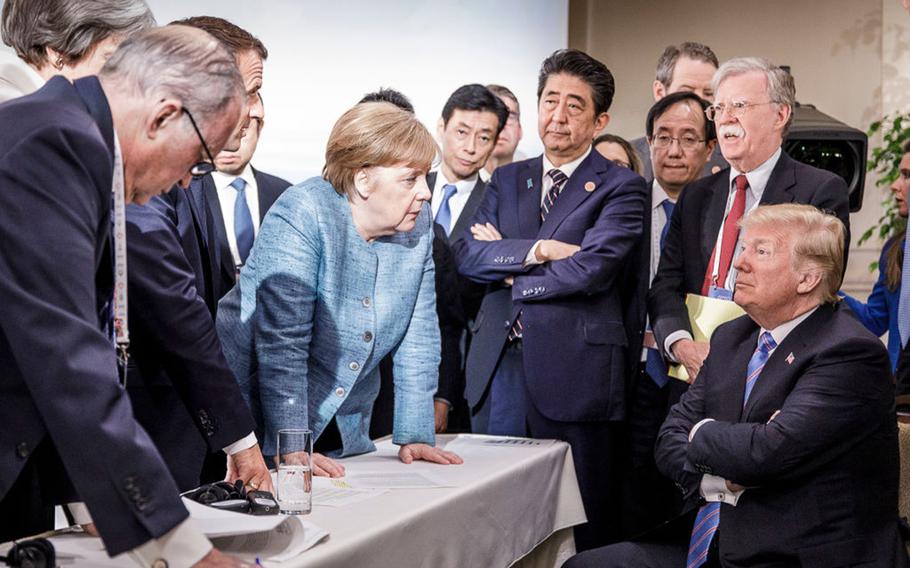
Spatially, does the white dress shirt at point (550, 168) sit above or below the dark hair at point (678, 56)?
below

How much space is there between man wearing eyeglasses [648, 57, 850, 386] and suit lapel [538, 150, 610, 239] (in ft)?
0.90

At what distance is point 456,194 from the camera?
3.91 metres

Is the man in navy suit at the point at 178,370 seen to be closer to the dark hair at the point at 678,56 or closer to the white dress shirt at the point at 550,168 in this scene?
the white dress shirt at the point at 550,168

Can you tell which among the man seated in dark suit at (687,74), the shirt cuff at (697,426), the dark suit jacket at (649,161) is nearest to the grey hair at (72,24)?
the shirt cuff at (697,426)

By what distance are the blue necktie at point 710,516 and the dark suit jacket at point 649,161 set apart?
1.36 meters

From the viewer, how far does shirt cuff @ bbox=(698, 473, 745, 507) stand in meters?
2.31

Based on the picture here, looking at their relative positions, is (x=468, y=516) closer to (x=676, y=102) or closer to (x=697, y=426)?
(x=697, y=426)

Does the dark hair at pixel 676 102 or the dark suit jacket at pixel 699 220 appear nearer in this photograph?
the dark suit jacket at pixel 699 220

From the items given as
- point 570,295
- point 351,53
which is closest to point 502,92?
point 351,53

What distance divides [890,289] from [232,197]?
8.74 ft

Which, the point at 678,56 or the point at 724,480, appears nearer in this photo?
the point at 724,480

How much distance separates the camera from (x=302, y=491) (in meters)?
1.80

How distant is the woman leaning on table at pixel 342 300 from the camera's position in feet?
7.27

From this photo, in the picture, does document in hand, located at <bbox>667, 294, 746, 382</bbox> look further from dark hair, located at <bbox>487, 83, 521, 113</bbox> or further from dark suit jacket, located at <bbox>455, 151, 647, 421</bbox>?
dark hair, located at <bbox>487, 83, 521, 113</bbox>
